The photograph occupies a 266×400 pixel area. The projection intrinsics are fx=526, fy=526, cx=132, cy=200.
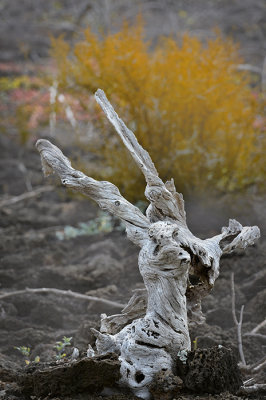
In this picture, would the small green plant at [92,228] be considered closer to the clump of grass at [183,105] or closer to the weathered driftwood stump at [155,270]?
the clump of grass at [183,105]

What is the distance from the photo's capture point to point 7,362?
2.08m

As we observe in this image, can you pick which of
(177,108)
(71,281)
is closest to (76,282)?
(71,281)

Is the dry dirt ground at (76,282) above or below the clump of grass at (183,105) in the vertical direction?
below

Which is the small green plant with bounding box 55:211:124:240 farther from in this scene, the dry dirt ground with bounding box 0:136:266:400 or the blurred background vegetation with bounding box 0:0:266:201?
the blurred background vegetation with bounding box 0:0:266:201

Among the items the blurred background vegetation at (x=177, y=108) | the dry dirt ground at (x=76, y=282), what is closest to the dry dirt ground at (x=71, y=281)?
the dry dirt ground at (x=76, y=282)

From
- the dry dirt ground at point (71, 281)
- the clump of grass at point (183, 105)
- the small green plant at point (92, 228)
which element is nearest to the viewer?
the dry dirt ground at point (71, 281)

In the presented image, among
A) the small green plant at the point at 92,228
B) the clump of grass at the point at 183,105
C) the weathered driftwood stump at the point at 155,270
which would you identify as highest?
the clump of grass at the point at 183,105

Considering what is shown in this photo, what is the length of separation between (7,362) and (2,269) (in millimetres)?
1402

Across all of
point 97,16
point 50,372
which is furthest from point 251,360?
point 97,16

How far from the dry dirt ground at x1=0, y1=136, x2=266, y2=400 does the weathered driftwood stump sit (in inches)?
4.7

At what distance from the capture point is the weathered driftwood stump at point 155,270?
5.49ft

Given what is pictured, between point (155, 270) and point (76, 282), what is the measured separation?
154cm

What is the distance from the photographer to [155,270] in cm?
173

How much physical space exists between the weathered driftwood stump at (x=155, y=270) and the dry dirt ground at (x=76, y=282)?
12cm
